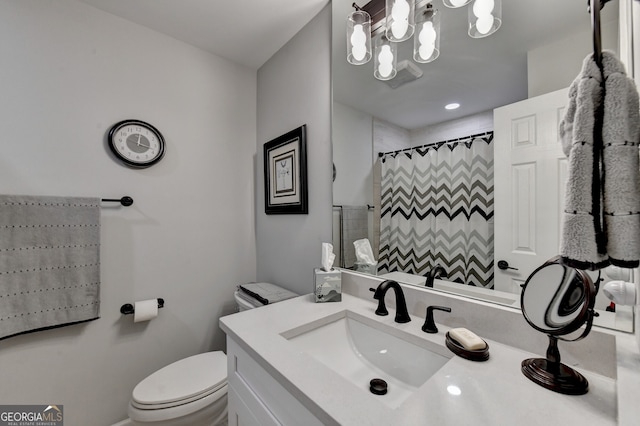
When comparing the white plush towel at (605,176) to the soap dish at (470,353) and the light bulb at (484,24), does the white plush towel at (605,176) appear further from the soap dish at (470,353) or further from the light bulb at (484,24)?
the light bulb at (484,24)

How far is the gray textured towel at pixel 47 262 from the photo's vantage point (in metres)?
1.13

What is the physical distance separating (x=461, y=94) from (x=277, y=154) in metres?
1.13

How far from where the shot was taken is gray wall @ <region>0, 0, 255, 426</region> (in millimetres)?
1207

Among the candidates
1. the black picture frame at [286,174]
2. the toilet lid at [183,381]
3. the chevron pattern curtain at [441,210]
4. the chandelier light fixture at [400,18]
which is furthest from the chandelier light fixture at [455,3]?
the toilet lid at [183,381]

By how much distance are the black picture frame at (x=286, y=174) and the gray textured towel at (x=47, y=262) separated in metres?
0.94

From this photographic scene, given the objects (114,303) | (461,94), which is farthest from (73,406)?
(461,94)

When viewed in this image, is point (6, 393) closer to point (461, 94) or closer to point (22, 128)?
point (22, 128)

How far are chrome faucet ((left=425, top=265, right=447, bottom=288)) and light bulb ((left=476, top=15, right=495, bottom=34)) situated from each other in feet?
2.78

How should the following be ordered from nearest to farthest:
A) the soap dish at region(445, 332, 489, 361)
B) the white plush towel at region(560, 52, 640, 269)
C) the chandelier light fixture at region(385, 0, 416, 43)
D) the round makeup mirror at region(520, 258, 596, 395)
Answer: the white plush towel at region(560, 52, 640, 269), the round makeup mirror at region(520, 258, 596, 395), the soap dish at region(445, 332, 489, 361), the chandelier light fixture at region(385, 0, 416, 43)

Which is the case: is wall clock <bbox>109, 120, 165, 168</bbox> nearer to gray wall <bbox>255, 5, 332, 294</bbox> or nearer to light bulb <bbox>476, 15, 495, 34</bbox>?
gray wall <bbox>255, 5, 332, 294</bbox>

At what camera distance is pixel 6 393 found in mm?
1149

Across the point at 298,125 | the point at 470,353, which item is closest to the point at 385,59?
the point at 298,125

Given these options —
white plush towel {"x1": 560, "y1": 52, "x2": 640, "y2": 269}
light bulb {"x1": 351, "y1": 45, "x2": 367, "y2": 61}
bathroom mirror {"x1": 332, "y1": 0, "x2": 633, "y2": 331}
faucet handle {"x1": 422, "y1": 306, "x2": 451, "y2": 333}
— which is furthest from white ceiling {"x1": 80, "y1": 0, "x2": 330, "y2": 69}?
faucet handle {"x1": 422, "y1": 306, "x2": 451, "y2": 333}

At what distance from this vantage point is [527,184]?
31.0 inches
